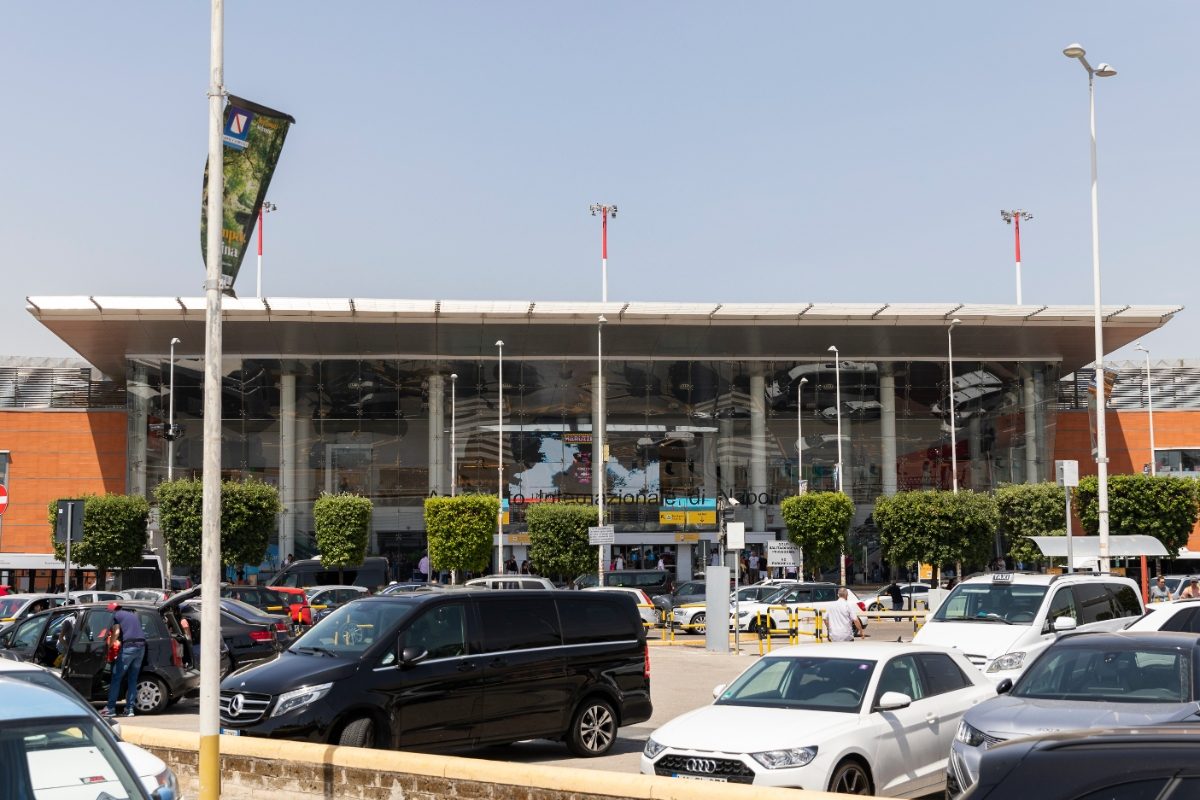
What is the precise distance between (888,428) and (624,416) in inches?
513

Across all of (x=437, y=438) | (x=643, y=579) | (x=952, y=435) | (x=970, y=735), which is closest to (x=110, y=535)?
(x=437, y=438)

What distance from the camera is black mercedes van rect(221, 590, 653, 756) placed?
465 inches

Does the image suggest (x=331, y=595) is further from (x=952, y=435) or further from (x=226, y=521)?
(x=952, y=435)

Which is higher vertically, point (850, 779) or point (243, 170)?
point (243, 170)

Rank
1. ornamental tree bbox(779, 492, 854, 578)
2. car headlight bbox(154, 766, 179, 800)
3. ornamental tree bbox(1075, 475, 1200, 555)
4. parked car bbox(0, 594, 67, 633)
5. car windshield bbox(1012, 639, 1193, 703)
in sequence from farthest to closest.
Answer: ornamental tree bbox(779, 492, 854, 578) < ornamental tree bbox(1075, 475, 1200, 555) < parked car bbox(0, 594, 67, 633) < car windshield bbox(1012, 639, 1193, 703) < car headlight bbox(154, 766, 179, 800)

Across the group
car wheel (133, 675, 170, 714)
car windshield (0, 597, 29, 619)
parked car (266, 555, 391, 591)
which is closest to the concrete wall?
car wheel (133, 675, 170, 714)

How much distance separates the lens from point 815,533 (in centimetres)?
5247

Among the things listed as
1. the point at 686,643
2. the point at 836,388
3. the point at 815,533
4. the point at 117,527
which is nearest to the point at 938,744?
the point at 686,643

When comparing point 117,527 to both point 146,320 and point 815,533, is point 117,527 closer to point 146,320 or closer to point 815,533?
point 146,320

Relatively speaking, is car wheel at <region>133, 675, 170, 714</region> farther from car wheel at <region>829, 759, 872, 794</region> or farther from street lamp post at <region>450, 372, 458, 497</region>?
street lamp post at <region>450, 372, 458, 497</region>

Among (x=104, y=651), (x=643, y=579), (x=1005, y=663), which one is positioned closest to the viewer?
(x=1005, y=663)

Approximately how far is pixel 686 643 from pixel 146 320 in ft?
106

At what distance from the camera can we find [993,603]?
56.0 ft

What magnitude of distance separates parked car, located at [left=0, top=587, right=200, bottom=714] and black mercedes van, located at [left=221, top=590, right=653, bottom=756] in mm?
5718
